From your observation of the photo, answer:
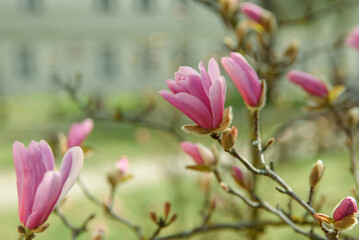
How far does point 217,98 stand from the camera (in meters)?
0.76

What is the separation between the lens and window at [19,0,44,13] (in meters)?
A: 20.2

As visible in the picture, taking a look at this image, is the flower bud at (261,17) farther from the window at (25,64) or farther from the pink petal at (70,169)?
the window at (25,64)

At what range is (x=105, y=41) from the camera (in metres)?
21.0

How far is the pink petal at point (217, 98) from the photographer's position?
2.44 ft

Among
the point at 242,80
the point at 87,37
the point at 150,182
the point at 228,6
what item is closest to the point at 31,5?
the point at 87,37

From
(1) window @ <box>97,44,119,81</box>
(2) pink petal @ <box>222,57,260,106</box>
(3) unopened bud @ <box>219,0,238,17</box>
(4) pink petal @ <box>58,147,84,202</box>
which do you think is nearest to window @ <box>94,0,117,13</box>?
(1) window @ <box>97,44,119,81</box>

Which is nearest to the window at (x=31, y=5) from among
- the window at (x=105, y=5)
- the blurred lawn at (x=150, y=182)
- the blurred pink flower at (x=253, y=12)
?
the window at (x=105, y=5)

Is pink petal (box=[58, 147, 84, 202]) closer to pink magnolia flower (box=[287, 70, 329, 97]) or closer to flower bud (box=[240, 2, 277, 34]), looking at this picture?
pink magnolia flower (box=[287, 70, 329, 97])

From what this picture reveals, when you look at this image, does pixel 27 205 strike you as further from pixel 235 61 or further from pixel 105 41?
pixel 105 41

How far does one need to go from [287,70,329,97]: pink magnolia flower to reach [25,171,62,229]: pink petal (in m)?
0.71

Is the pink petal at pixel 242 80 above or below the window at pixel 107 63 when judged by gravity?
above

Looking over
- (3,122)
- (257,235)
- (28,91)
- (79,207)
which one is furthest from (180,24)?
(257,235)

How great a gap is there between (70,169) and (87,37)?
20778mm

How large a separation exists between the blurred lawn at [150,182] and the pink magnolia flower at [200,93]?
609mm
